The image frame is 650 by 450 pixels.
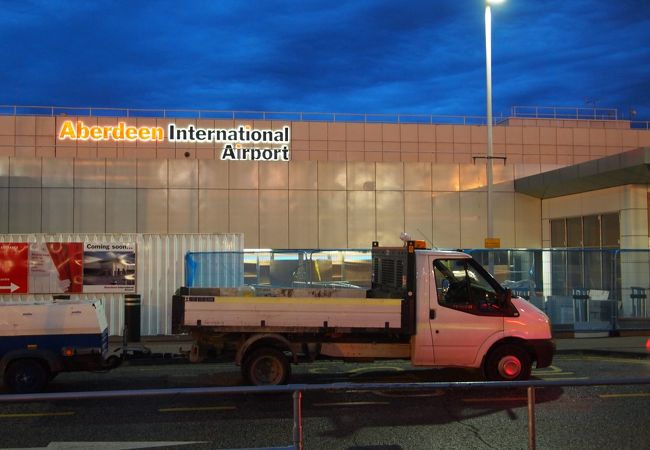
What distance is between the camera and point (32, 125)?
32.8 meters

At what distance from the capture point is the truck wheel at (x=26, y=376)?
886cm

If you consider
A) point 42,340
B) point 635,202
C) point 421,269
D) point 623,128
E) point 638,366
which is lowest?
point 638,366

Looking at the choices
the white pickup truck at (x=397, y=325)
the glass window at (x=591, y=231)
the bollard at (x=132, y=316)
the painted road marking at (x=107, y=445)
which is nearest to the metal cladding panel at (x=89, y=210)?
the bollard at (x=132, y=316)

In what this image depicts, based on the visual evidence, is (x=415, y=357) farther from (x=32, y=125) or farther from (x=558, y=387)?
(x=32, y=125)

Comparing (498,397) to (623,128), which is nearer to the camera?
(498,397)

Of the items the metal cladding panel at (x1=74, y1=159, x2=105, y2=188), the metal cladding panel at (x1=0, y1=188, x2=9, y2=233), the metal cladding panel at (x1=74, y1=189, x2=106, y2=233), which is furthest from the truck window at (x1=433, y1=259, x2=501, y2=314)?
the metal cladding panel at (x1=0, y1=188, x2=9, y2=233)

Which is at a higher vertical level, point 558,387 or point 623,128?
point 623,128

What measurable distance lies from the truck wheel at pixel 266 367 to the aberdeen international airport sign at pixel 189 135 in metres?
24.3

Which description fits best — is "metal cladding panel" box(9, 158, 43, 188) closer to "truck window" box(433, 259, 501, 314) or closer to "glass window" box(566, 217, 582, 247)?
"truck window" box(433, 259, 501, 314)

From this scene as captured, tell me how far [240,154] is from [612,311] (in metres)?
22.0

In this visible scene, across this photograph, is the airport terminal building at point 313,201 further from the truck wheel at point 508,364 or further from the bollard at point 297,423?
the bollard at point 297,423

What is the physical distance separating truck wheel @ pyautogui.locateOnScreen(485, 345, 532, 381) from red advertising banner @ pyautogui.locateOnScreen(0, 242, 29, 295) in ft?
38.1

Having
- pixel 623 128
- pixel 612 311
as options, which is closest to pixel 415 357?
pixel 612 311

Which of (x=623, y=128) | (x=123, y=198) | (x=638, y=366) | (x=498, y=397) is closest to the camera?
(x=498, y=397)
